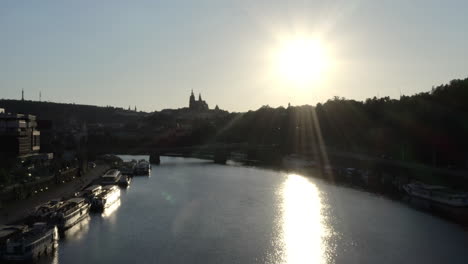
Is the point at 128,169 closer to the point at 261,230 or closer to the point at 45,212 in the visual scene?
the point at 45,212

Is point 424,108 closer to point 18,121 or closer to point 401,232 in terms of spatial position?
point 401,232

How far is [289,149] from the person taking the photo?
3656 inches

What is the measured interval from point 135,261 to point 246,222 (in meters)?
10.7

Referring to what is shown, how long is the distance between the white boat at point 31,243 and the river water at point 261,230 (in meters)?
0.89

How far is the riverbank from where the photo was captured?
31.9m

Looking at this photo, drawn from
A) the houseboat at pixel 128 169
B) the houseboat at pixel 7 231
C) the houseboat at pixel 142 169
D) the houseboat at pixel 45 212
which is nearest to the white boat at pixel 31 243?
the houseboat at pixel 7 231

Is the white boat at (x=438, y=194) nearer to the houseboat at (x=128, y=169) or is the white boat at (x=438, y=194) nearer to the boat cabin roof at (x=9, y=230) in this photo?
the boat cabin roof at (x=9, y=230)

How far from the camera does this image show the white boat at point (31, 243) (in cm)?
2491

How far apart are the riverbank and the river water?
10.2 feet

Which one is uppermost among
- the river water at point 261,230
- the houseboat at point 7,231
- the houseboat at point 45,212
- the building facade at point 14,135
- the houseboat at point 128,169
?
the building facade at point 14,135

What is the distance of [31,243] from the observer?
25500mm

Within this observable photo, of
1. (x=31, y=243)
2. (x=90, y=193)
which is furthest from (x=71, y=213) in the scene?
(x=90, y=193)

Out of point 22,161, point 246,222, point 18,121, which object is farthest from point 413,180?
point 18,121

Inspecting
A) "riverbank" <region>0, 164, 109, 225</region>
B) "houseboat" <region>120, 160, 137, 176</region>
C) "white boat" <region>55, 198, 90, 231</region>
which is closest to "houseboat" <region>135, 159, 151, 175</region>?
"houseboat" <region>120, 160, 137, 176</region>
